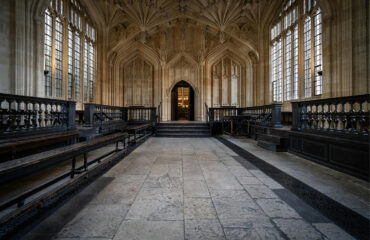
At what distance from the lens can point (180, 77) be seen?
1672cm

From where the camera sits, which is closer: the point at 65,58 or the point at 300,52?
the point at 300,52

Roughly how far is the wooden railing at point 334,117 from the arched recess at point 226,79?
10.8m

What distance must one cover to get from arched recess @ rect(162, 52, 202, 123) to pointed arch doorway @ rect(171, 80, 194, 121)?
2.94 ft

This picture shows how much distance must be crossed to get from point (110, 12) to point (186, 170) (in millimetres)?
14798

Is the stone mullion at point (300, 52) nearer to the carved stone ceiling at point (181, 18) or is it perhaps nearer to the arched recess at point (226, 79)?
the carved stone ceiling at point (181, 18)

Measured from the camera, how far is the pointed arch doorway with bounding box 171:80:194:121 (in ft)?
57.9

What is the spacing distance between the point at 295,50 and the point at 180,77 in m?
9.16

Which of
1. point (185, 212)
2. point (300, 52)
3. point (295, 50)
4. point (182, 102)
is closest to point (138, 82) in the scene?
point (182, 102)

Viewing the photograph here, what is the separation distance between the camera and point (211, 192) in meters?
2.72

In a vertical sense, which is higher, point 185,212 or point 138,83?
point 138,83

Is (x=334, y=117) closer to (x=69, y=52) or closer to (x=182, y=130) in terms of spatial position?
(x=182, y=130)

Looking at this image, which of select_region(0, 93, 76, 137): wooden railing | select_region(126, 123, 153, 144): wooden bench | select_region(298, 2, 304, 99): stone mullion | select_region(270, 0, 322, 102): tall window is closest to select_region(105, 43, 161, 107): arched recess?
select_region(126, 123, 153, 144): wooden bench

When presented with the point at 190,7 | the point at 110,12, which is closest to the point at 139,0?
the point at 110,12

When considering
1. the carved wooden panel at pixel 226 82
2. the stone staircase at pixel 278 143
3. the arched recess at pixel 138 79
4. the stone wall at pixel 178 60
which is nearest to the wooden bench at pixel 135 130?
the stone staircase at pixel 278 143
